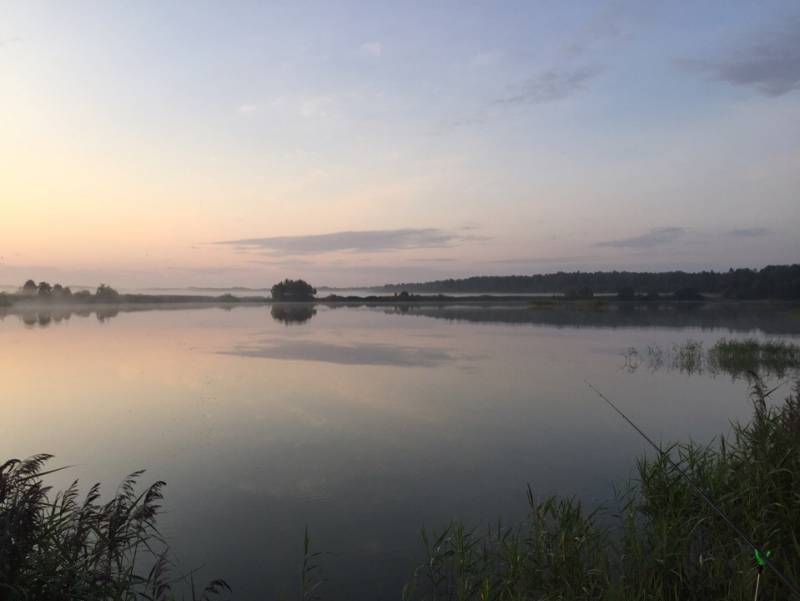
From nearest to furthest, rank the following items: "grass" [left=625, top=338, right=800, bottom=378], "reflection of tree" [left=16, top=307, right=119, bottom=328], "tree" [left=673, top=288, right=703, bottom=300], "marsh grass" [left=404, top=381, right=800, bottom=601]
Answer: "marsh grass" [left=404, top=381, right=800, bottom=601], "grass" [left=625, top=338, right=800, bottom=378], "reflection of tree" [left=16, top=307, right=119, bottom=328], "tree" [left=673, top=288, right=703, bottom=300]

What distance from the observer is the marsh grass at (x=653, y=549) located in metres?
5.11

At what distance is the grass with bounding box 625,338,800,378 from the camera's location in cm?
2073

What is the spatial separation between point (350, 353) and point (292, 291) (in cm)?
8662

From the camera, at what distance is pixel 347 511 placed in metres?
7.60

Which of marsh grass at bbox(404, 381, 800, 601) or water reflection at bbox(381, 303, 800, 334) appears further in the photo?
water reflection at bbox(381, 303, 800, 334)

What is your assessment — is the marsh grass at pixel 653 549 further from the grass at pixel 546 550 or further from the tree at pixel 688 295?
the tree at pixel 688 295

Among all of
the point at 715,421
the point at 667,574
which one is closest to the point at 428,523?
the point at 667,574

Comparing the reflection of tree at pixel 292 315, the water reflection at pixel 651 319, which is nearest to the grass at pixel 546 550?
the water reflection at pixel 651 319

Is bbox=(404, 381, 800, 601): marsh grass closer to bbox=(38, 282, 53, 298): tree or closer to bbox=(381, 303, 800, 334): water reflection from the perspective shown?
bbox=(381, 303, 800, 334): water reflection

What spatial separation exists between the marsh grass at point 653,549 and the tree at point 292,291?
10585 centimetres

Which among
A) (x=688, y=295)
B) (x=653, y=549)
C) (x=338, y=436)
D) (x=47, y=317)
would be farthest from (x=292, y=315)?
(x=688, y=295)

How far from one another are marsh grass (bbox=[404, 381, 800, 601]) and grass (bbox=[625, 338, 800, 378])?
48.6 feet

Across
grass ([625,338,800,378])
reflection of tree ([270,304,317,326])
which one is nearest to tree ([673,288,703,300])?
reflection of tree ([270,304,317,326])

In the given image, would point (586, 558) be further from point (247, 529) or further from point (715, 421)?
point (715, 421)
